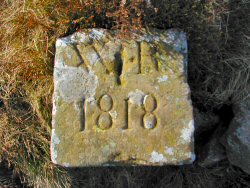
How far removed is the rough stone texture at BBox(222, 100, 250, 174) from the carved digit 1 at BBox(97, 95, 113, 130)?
0.88 meters

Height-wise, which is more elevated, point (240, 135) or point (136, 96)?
point (136, 96)

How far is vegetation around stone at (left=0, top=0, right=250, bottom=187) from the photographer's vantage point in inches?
81.6

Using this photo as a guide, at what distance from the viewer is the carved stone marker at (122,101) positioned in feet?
6.20

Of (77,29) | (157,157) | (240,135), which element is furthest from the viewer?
(240,135)

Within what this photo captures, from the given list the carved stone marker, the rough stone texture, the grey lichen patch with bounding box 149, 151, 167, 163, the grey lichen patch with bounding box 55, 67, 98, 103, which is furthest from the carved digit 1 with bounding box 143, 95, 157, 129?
the rough stone texture

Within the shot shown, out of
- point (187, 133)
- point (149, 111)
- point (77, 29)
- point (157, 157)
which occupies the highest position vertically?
point (77, 29)

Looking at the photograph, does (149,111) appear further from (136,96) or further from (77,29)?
(77,29)

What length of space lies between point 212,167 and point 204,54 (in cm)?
93

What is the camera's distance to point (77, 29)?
2.05m

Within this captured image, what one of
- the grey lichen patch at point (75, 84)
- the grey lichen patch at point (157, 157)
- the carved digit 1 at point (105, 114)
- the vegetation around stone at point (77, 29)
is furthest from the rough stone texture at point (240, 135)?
the grey lichen patch at point (75, 84)

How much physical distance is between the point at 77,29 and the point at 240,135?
1.25 m

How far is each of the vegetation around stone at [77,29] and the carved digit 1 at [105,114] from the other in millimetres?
380

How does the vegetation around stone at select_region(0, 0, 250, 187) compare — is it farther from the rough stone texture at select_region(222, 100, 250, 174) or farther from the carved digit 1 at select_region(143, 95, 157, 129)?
the carved digit 1 at select_region(143, 95, 157, 129)

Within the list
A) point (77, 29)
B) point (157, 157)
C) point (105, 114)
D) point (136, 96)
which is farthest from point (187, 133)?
point (77, 29)
